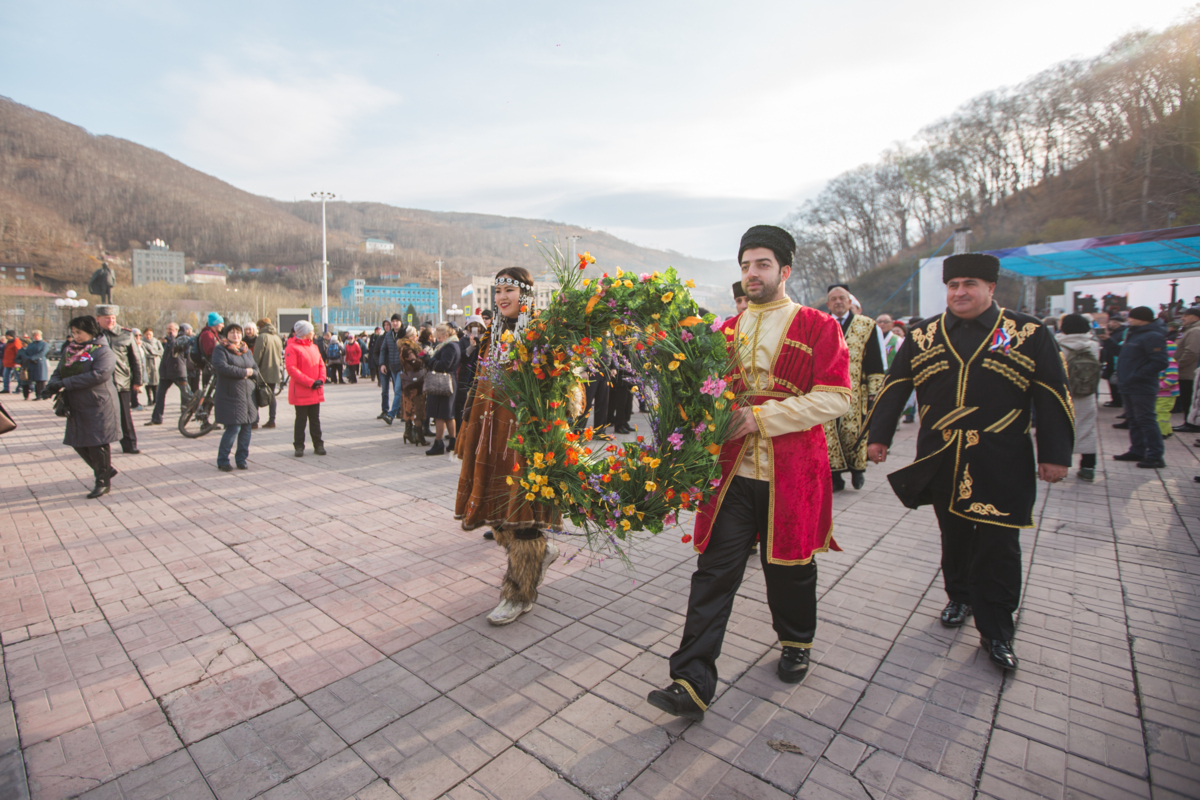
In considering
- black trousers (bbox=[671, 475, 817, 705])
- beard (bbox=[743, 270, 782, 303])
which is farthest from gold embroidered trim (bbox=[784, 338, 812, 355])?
black trousers (bbox=[671, 475, 817, 705])

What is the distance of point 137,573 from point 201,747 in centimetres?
257

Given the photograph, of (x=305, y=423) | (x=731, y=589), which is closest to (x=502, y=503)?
(x=731, y=589)

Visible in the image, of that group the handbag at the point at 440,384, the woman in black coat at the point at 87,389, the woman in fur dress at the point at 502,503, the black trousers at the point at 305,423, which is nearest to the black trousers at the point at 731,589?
the woman in fur dress at the point at 502,503

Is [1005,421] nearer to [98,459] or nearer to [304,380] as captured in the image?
[304,380]

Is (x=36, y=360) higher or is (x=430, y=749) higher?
(x=36, y=360)

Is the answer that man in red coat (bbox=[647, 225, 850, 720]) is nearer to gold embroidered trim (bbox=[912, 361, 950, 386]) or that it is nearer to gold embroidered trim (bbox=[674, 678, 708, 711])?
gold embroidered trim (bbox=[674, 678, 708, 711])

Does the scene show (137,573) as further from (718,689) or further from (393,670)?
(718,689)

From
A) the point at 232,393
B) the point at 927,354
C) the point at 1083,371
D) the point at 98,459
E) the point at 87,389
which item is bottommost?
the point at 98,459

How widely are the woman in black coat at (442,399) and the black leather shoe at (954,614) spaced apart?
5998 millimetres

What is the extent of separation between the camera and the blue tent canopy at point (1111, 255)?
15.9m

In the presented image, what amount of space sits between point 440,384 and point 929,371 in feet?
20.9

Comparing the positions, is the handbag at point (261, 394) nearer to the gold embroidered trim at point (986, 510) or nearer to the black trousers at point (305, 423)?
the black trousers at point (305, 423)

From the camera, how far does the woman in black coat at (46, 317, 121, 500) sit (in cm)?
620

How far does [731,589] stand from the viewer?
275 centimetres
